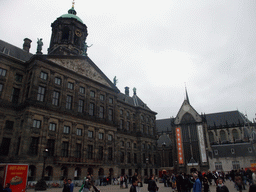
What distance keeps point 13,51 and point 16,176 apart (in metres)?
28.4

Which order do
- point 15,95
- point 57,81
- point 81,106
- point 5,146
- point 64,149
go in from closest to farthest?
1. point 5,146
2. point 15,95
3. point 64,149
4. point 57,81
5. point 81,106

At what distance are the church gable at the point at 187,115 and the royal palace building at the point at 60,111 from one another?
26.7 m

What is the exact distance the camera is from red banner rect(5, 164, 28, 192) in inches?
568

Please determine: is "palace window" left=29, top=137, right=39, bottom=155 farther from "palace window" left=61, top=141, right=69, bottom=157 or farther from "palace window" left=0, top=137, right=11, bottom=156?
"palace window" left=61, top=141, right=69, bottom=157

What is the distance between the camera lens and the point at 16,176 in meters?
14.8

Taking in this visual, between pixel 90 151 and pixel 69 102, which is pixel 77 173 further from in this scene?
pixel 69 102

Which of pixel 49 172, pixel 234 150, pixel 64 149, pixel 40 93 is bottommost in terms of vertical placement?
pixel 49 172

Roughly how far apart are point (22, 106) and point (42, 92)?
142 inches

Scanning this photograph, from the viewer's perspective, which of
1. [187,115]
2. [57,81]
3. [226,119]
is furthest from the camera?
[226,119]

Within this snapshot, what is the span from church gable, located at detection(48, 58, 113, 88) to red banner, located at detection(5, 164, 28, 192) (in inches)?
902

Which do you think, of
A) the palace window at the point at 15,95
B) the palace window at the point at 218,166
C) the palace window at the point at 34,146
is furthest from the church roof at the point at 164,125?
the palace window at the point at 15,95

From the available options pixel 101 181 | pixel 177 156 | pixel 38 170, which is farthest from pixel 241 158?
pixel 38 170

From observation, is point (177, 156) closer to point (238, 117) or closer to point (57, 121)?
point (238, 117)

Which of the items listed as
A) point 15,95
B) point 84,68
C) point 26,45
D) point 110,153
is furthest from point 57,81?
point 110,153
